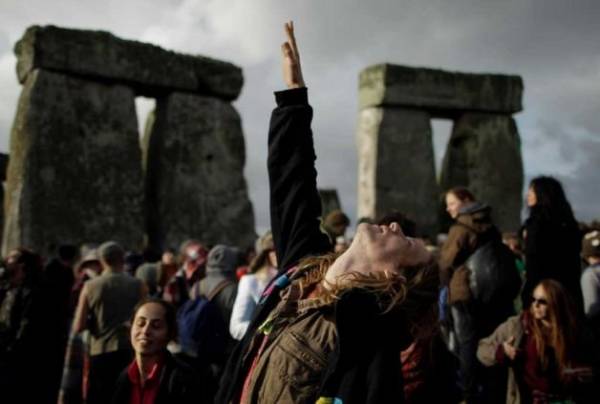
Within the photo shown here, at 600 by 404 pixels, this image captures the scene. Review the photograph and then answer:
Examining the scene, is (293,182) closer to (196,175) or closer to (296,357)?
(296,357)

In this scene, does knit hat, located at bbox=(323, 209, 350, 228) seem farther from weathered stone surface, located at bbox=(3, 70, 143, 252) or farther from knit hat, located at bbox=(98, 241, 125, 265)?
weathered stone surface, located at bbox=(3, 70, 143, 252)

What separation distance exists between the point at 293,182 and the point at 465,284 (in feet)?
10.2

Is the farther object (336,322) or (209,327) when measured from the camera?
(209,327)

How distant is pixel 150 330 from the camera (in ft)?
11.7

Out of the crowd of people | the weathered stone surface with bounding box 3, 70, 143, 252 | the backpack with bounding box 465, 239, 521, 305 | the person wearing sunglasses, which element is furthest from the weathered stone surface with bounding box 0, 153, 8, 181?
the person wearing sunglasses

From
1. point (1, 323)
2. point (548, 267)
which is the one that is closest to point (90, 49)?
point (1, 323)

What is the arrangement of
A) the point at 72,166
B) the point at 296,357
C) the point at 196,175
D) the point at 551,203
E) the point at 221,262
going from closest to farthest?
the point at 296,357 → the point at 551,203 → the point at 221,262 → the point at 72,166 → the point at 196,175

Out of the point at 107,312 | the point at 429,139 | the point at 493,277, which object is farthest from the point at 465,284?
the point at 429,139

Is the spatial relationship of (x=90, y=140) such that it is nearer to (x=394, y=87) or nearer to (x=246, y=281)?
(x=394, y=87)

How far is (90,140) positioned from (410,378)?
10203mm

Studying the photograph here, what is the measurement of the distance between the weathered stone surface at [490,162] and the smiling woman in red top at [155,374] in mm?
11589

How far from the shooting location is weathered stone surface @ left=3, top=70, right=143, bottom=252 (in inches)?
457

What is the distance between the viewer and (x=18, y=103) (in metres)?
12.1

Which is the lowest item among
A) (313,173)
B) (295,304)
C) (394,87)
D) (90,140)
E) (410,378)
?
(410,378)
